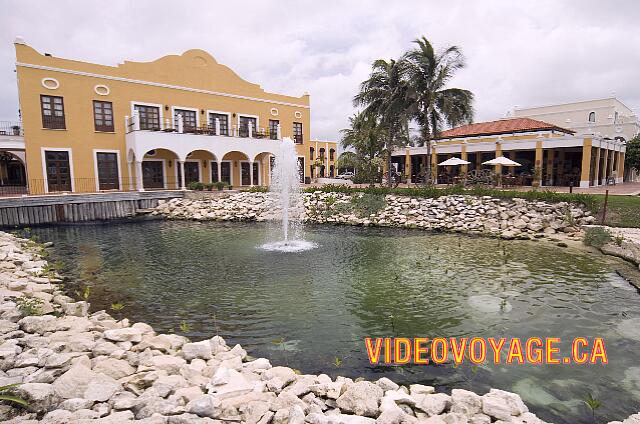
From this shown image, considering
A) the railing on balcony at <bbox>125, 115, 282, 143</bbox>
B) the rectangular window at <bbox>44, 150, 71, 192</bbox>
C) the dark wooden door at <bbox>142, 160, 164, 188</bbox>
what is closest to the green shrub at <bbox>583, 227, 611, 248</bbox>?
the railing on balcony at <bbox>125, 115, 282, 143</bbox>

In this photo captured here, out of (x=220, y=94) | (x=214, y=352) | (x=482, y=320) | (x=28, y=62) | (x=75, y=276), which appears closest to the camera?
(x=214, y=352)

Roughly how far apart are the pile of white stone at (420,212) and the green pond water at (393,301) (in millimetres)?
2537

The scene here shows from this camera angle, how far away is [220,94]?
29.2 meters

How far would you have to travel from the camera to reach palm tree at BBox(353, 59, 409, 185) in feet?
71.5

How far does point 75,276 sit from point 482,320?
10.1m

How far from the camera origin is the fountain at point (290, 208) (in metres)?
13.0

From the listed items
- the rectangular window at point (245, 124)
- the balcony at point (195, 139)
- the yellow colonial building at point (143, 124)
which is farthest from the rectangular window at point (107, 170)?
the rectangular window at point (245, 124)

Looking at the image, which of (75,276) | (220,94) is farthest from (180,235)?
(220,94)

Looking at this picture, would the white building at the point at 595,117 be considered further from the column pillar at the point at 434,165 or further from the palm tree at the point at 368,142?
the palm tree at the point at 368,142

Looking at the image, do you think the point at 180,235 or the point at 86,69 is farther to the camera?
the point at 86,69

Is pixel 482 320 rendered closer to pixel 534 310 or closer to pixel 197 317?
pixel 534 310

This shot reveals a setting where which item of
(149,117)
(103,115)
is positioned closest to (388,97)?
(149,117)

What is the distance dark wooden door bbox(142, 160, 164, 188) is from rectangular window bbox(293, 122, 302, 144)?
12.5 metres

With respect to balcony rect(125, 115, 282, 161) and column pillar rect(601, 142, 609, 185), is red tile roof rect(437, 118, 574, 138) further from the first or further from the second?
balcony rect(125, 115, 282, 161)
